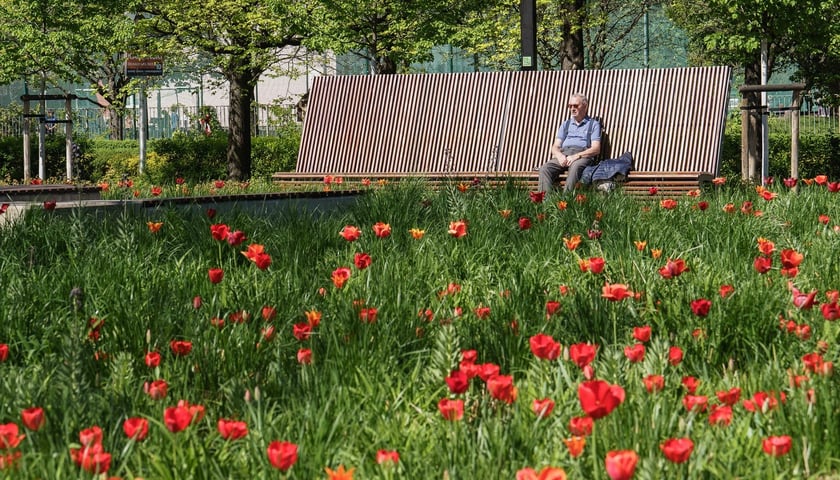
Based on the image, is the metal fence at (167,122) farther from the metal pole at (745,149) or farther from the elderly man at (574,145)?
the elderly man at (574,145)

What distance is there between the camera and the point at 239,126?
872 inches

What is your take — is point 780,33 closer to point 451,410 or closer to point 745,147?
point 745,147

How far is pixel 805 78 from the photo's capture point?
25156 mm

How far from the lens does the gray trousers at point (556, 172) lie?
37.9 feet

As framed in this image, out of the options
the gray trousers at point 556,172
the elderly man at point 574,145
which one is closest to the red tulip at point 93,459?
the gray trousers at point 556,172

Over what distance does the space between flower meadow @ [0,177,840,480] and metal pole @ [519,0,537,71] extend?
28.0ft

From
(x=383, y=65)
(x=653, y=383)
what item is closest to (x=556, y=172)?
(x=653, y=383)

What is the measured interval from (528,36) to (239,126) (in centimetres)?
815

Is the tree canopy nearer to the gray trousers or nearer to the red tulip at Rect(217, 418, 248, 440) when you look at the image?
the gray trousers

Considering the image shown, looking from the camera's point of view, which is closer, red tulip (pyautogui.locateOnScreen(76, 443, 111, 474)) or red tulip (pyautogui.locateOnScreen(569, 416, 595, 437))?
red tulip (pyautogui.locateOnScreen(76, 443, 111, 474))

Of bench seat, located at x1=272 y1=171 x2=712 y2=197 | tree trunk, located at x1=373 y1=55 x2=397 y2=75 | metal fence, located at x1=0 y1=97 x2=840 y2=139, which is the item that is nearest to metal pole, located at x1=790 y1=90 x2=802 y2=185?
bench seat, located at x1=272 y1=171 x2=712 y2=197

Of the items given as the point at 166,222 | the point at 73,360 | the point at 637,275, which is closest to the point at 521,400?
the point at 73,360

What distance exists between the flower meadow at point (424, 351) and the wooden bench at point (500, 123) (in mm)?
5771

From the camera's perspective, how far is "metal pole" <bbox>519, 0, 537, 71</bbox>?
15.2 m
